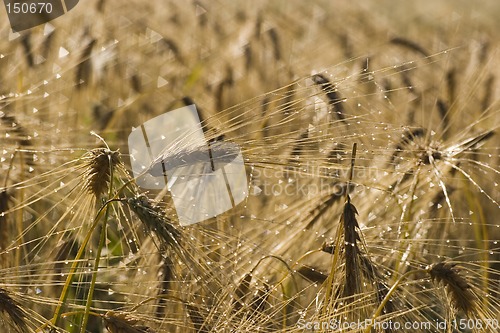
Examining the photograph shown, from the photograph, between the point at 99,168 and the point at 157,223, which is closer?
the point at 157,223

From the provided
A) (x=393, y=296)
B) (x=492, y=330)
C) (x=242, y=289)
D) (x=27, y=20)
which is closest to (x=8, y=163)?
(x=242, y=289)

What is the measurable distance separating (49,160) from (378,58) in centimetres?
247

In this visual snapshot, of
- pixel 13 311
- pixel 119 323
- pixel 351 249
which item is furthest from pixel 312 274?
pixel 13 311

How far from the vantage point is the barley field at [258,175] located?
4.42 feet

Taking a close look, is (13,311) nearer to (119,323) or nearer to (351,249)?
(119,323)

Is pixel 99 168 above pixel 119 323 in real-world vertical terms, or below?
above

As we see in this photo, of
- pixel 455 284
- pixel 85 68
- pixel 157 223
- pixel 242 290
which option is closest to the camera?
pixel 157 223

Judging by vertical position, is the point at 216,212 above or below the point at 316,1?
below

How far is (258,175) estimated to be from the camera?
208cm

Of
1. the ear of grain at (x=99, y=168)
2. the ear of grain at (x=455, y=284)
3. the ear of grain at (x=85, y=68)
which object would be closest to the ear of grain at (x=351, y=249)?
the ear of grain at (x=455, y=284)

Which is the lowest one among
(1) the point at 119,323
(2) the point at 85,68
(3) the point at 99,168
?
(1) the point at 119,323

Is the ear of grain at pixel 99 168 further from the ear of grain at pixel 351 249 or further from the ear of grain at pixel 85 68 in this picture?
the ear of grain at pixel 85 68

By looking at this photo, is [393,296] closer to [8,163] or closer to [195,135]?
[195,135]

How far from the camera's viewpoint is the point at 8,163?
74.6 inches
